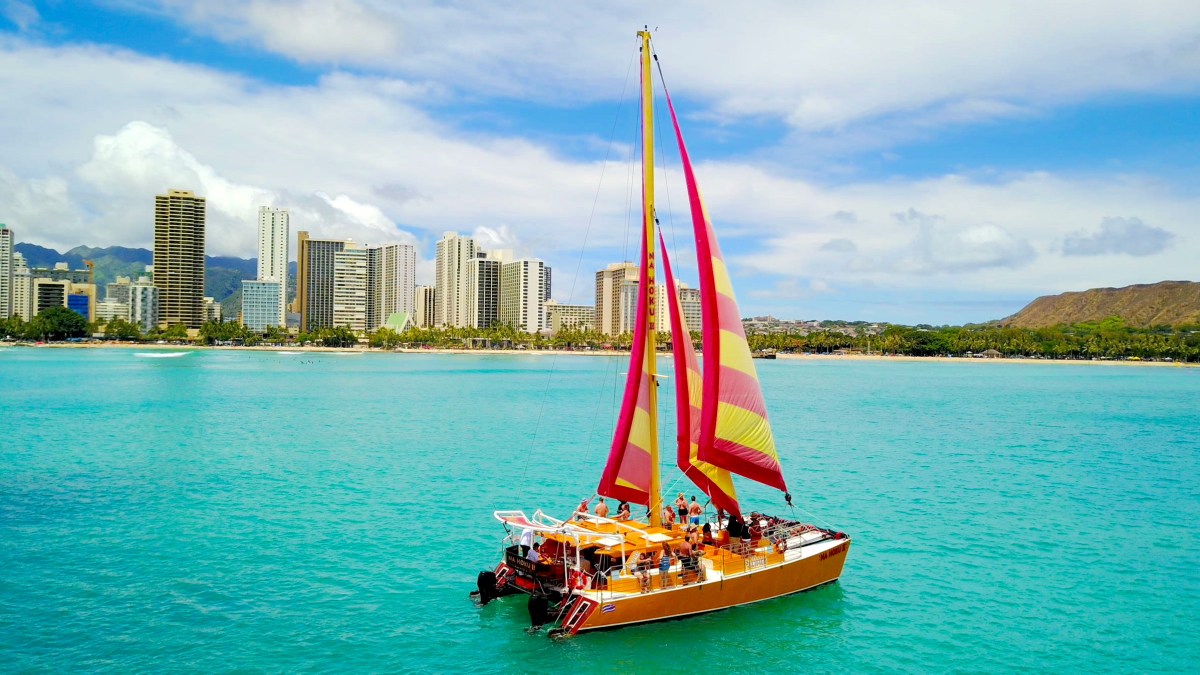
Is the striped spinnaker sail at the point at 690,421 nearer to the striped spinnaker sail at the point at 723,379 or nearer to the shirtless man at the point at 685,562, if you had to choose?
the striped spinnaker sail at the point at 723,379

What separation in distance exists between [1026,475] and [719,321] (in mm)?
28160

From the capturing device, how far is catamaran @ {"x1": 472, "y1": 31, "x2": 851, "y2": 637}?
1811cm

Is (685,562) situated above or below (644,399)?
below

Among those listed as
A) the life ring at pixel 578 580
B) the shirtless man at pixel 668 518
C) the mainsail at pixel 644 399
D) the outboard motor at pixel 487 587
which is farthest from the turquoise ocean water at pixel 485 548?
the mainsail at pixel 644 399

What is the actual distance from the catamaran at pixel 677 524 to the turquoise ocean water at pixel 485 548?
0.77 meters

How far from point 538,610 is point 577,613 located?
102cm

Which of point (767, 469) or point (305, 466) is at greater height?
point (767, 469)

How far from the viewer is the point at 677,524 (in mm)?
20609

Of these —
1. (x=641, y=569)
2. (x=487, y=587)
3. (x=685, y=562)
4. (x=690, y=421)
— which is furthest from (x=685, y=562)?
(x=487, y=587)

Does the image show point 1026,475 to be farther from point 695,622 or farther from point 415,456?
point 415,456

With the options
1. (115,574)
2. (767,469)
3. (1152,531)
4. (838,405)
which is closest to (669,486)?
(767,469)

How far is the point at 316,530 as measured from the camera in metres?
27.5

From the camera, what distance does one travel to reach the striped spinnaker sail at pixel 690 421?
796 inches

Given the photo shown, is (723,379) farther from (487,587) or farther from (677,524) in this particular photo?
(487,587)
